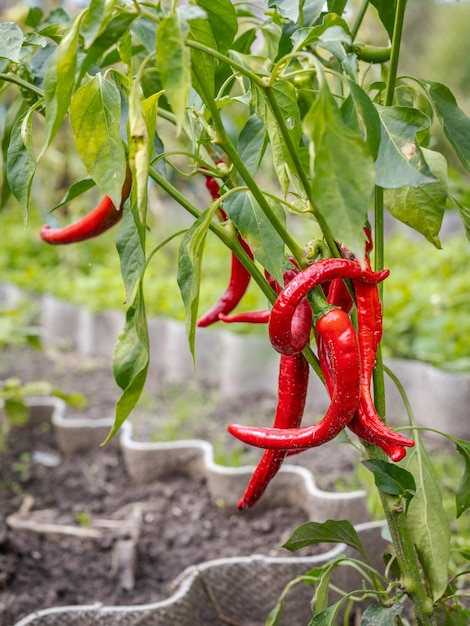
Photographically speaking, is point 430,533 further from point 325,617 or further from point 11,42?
point 11,42

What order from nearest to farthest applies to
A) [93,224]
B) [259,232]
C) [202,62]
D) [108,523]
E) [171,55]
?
1. [171,55]
2. [202,62]
3. [259,232]
4. [93,224]
5. [108,523]

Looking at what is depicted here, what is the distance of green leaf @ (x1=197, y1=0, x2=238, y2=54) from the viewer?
0.75 meters

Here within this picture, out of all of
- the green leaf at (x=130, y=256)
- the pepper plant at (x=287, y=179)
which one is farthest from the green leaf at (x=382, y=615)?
the green leaf at (x=130, y=256)

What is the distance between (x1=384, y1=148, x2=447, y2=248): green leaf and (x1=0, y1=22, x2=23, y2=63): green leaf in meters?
0.44

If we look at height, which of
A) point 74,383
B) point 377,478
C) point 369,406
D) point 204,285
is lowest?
point 74,383

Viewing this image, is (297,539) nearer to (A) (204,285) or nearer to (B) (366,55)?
(B) (366,55)

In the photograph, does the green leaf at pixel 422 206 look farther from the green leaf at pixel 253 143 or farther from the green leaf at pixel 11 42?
the green leaf at pixel 11 42

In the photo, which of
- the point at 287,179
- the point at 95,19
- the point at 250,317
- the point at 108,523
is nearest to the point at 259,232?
the point at 287,179

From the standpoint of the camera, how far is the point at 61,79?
0.59 meters

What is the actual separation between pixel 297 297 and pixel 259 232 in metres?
0.11

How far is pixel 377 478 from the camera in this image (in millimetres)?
804

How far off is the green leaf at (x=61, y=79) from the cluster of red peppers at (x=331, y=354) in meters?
0.27

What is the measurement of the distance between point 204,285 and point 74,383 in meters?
0.90

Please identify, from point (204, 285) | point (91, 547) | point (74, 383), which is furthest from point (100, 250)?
point (91, 547)
